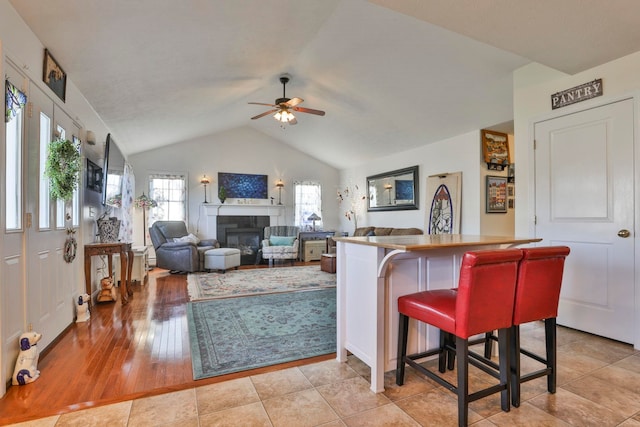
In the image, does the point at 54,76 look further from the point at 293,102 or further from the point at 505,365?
the point at 505,365

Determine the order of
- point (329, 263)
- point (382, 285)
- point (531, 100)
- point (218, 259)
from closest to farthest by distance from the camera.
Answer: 1. point (382, 285)
2. point (531, 100)
3. point (329, 263)
4. point (218, 259)

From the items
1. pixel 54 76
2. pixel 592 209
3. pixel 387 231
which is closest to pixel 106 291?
pixel 54 76

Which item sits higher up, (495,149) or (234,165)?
(234,165)

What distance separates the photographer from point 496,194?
201 inches

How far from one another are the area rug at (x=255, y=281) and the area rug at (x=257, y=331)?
387 mm

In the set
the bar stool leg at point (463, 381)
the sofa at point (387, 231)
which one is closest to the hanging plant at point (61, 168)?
the bar stool leg at point (463, 381)

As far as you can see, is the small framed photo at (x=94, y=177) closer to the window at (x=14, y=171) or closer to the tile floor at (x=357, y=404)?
the window at (x=14, y=171)

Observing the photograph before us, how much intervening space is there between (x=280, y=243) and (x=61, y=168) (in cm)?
487

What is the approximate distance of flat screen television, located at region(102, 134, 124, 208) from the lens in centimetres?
394

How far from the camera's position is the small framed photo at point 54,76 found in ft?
8.33

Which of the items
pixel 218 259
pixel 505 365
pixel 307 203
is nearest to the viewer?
pixel 505 365

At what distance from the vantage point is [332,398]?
6.20 feet

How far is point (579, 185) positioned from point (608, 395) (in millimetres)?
1864

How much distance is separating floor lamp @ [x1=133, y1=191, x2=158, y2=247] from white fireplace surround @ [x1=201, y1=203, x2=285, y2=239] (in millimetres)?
1076
